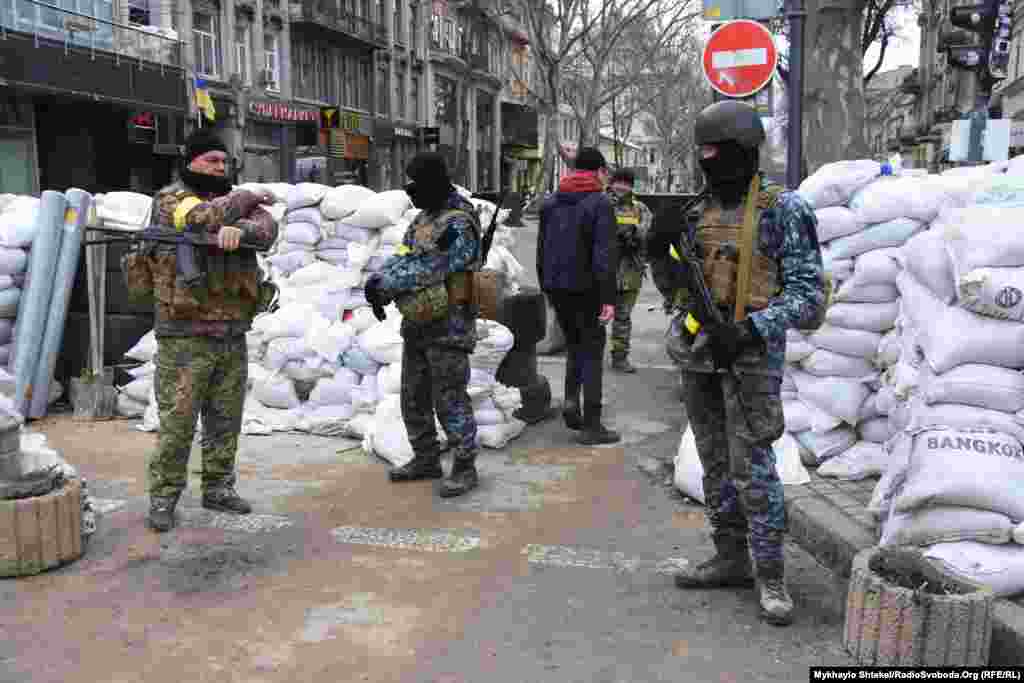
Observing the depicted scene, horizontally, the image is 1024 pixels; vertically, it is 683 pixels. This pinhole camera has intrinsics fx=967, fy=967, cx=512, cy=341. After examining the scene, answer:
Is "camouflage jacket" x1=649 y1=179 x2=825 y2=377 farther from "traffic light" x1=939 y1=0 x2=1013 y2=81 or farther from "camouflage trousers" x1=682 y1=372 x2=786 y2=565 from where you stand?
"traffic light" x1=939 y1=0 x2=1013 y2=81

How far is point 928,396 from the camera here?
385 cm

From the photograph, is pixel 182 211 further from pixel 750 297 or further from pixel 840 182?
pixel 840 182

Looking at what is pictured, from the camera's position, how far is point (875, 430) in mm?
5004

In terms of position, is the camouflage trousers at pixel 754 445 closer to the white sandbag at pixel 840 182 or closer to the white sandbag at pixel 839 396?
the white sandbag at pixel 839 396

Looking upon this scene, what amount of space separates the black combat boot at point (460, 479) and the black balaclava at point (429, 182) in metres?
1.33

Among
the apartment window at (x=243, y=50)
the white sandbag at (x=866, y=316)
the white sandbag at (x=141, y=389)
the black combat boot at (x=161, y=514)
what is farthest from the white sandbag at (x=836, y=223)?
the apartment window at (x=243, y=50)

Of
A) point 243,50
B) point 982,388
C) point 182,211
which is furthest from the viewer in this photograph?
point 243,50

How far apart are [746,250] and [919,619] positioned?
1320 millimetres

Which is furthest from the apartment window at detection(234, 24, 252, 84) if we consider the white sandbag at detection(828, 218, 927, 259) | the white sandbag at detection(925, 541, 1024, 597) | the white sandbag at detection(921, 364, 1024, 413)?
the white sandbag at detection(925, 541, 1024, 597)

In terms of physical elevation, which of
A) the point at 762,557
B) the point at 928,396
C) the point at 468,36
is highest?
the point at 468,36

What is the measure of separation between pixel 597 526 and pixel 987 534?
1776 millimetres

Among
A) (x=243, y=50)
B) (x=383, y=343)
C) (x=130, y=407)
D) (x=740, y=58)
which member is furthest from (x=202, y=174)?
(x=243, y=50)

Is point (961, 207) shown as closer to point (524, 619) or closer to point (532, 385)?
point (524, 619)

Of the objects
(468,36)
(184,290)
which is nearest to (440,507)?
(184,290)
